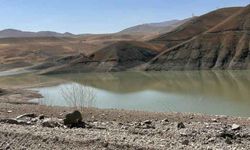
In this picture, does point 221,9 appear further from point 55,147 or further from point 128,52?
point 55,147

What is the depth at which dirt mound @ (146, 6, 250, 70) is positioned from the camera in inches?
2918

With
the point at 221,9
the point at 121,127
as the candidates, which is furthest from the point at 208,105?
the point at 221,9

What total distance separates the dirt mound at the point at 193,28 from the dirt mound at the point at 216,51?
1248 cm

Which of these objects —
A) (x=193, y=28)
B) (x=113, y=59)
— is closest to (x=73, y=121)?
(x=113, y=59)

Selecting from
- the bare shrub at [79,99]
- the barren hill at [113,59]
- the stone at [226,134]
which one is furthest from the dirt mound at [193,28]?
the stone at [226,134]

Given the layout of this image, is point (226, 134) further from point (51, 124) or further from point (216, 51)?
point (216, 51)

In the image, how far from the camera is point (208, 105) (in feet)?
90.3

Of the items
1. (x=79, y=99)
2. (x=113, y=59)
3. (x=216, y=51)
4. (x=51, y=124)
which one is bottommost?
(x=79, y=99)

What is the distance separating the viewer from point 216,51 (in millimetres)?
78000

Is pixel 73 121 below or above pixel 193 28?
below

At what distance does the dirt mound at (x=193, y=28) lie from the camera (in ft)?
326

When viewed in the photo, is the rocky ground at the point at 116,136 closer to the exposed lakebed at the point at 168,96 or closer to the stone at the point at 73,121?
the stone at the point at 73,121

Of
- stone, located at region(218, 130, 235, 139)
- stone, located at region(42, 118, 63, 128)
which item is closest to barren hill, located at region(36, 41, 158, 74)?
stone, located at region(42, 118, 63, 128)

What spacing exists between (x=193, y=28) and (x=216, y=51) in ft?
86.9
